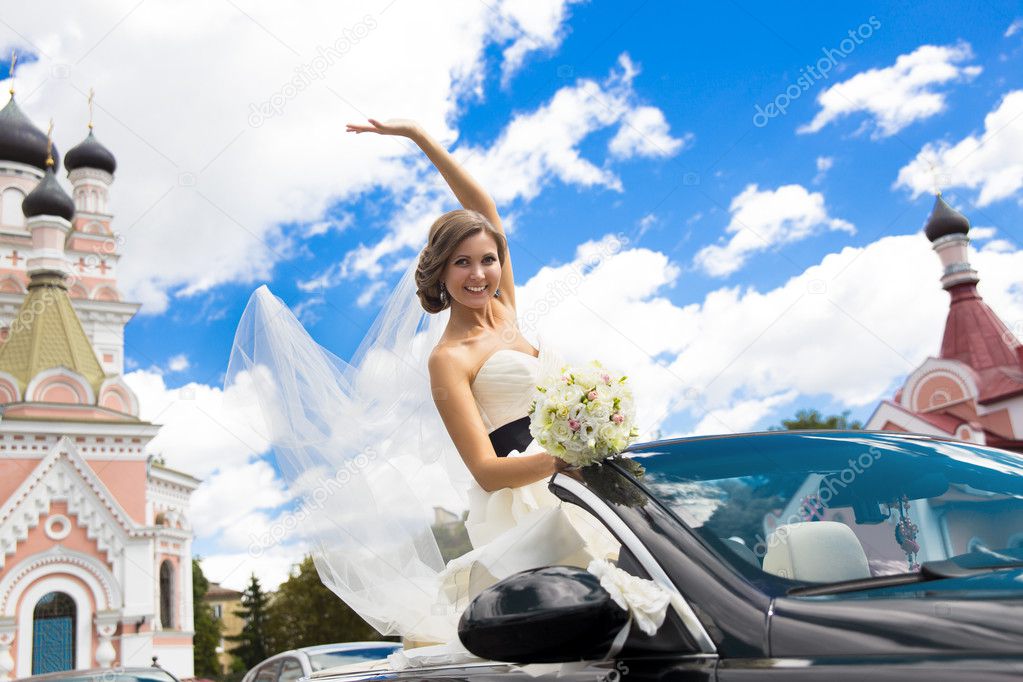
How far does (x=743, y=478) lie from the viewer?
7.14ft

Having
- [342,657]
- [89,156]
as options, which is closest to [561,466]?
[342,657]

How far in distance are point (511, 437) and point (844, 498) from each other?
48.6 inches

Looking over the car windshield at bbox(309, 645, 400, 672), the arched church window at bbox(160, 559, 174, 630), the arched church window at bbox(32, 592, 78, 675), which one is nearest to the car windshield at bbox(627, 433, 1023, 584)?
the car windshield at bbox(309, 645, 400, 672)

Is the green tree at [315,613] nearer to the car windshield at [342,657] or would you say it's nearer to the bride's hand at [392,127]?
the car windshield at [342,657]

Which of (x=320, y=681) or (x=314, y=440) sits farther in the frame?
(x=314, y=440)

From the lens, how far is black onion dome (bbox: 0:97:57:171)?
42.7 meters

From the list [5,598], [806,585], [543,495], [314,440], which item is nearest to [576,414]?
[543,495]

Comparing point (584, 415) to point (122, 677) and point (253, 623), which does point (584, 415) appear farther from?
point (253, 623)

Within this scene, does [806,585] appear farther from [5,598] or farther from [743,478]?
[5,598]

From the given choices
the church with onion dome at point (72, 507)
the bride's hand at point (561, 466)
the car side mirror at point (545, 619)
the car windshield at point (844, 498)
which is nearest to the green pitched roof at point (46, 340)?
the church with onion dome at point (72, 507)

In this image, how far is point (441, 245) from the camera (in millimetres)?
3459

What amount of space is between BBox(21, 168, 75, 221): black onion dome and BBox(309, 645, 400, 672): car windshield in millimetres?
33129

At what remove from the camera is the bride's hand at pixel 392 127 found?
394cm

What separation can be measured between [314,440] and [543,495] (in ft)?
4.24
